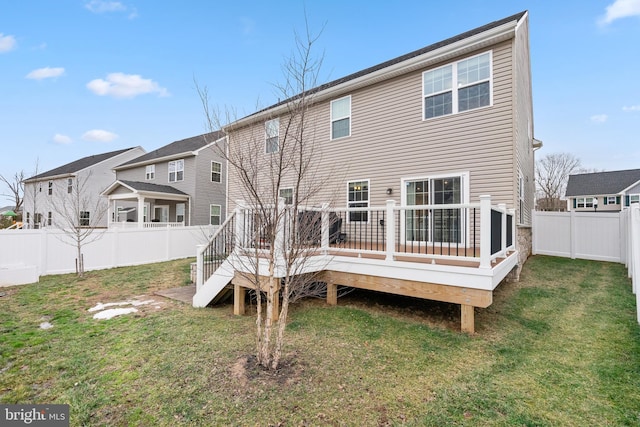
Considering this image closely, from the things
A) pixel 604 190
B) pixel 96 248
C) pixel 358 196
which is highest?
pixel 604 190

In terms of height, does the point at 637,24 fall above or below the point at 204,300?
above

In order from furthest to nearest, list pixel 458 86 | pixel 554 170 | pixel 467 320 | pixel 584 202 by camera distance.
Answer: pixel 554 170, pixel 584 202, pixel 458 86, pixel 467 320

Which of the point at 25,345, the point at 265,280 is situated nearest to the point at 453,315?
the point at 265,280

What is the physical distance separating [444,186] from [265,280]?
5.25 meters

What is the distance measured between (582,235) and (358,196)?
8.08m

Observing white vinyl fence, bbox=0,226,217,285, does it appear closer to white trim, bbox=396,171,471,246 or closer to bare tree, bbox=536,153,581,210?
white trim, bbox=396,171,471,246

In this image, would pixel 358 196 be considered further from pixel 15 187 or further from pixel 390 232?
pixel 15 187

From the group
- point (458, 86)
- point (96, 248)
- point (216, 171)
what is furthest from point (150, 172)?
point (458, 86)

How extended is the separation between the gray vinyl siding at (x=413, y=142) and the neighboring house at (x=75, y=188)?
1966 cm

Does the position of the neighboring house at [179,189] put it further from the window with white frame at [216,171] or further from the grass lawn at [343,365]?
the grass lawn at [343,365]

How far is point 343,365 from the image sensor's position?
10.9ft

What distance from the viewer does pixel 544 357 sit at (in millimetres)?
3541

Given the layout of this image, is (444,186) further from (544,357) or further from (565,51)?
(565,51)

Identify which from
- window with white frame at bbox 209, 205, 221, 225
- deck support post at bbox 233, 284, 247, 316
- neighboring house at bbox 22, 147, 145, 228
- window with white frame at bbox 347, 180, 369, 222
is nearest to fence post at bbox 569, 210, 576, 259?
window with white frame at bbox 347, 180, 369, 222
